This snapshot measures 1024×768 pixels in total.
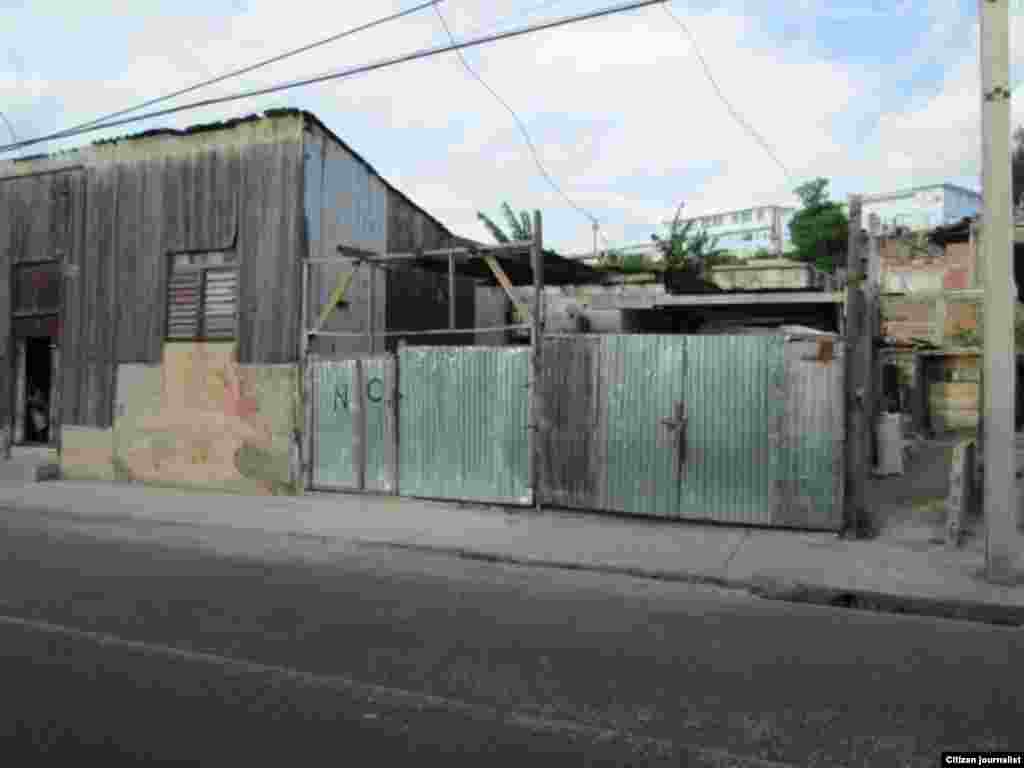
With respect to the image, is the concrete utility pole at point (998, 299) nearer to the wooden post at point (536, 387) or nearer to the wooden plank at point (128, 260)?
the wooden post at point (536, 387)

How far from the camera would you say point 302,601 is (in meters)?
6.58

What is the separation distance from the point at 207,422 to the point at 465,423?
4396mm

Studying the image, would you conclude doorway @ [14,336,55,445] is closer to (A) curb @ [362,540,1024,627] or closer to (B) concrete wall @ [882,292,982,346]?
(A) curb @ [362,540,1024,627]

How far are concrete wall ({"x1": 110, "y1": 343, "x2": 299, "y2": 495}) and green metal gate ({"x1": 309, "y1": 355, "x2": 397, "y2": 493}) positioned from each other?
42 cm

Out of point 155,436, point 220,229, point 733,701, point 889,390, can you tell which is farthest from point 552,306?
point 889,390

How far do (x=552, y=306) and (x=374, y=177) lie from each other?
A: 12.3 feet

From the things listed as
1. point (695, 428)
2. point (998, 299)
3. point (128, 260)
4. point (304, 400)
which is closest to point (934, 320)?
point (695, 428)

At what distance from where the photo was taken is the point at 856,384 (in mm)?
8703

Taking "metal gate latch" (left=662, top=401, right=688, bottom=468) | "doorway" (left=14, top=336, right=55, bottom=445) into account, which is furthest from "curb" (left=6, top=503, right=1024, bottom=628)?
"doorway" (left=14, top=336, right=55, bottom=445)

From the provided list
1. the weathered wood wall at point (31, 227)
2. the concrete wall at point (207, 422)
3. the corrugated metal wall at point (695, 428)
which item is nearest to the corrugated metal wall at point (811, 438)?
the corrugated metal wall at point (695, 428)

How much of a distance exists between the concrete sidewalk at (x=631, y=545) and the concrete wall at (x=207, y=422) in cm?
55

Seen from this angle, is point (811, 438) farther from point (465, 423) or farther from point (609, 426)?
point (465, 423)

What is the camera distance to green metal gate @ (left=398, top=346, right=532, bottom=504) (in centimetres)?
1048

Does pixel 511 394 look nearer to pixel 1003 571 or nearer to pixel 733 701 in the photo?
pixel 1003 571
